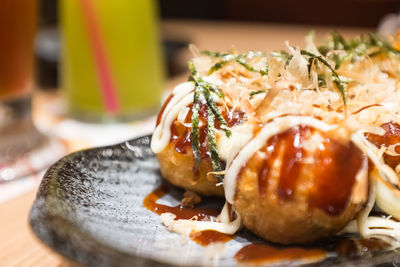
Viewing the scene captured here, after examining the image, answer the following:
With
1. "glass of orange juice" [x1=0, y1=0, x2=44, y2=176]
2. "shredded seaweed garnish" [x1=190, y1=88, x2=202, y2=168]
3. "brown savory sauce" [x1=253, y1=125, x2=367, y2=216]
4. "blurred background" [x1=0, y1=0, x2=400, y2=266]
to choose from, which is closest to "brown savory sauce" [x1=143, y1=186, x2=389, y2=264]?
"brown savory sauce" [x1=253, y1=125, x2=367, y2=216]

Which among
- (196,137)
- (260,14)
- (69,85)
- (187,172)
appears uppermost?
(196,137)

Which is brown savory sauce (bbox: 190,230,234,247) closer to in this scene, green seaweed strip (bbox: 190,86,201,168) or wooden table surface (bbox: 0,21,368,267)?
green seaweed strip (bbox: 190,86,201,168)

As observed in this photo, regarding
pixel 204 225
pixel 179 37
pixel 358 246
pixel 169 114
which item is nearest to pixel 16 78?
pixel 169 114

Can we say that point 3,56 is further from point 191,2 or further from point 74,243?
point 191,2

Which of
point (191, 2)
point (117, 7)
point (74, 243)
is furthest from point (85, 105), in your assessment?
point (191, 2)

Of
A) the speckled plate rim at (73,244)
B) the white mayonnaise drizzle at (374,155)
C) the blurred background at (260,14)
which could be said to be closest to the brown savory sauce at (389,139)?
the white mayonnaise drizzle at (374,155)

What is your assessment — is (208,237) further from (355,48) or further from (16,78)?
(16,78)
